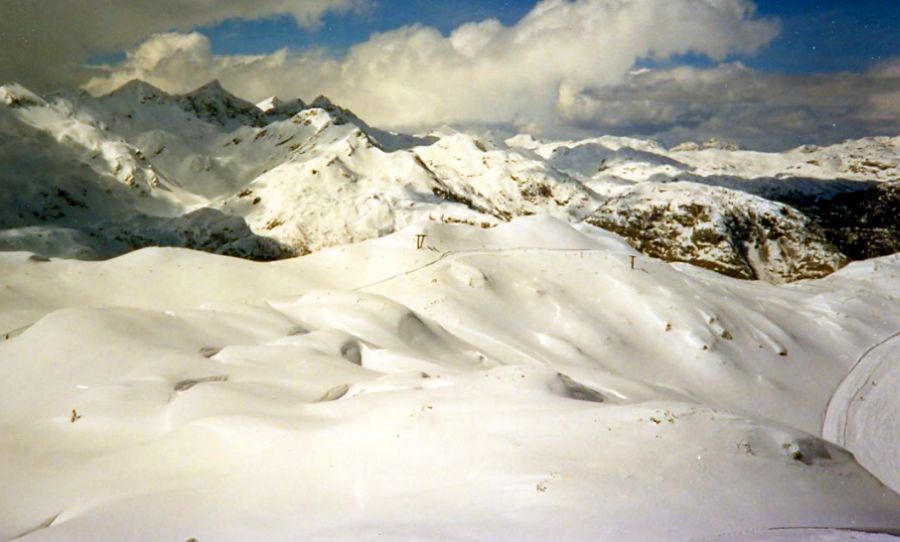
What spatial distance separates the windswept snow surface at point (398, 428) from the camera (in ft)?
47.4

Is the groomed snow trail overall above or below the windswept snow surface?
below

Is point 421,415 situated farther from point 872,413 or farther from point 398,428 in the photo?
point 872,413

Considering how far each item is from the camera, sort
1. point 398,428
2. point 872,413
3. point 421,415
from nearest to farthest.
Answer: point 398,428 → point 421,415 → point 872,413

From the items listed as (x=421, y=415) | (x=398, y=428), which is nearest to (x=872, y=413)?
(x=421, y=415)

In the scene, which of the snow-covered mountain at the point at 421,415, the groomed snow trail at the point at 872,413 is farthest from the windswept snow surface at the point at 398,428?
the groomed snow trail at the point at 872,413

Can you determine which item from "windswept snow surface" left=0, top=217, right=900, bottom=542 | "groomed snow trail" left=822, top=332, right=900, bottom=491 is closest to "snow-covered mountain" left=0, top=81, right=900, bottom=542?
"windswept snow surface" left=0, top=217, right=900, bottom=542

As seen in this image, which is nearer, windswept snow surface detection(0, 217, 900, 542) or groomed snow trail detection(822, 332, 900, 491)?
windswept snow surface detection(0, 217, 900, 542)

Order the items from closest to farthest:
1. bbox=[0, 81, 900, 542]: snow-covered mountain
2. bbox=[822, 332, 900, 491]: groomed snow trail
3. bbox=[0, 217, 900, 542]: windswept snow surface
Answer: bbox=[0, 217, 900, 542]: windswept snow surface → bbox=[0, 81, 900, 542]: snow-covered mountain → bbox=[822, 332, 900, 491]: groomed snow trail

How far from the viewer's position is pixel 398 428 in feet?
61.7

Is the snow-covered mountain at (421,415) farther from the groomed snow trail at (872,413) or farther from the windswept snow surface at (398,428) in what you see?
the groomed snow trail at (872,413)

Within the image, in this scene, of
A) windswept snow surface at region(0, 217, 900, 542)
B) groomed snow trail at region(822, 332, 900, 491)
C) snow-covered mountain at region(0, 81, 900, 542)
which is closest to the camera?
windswept snow surface at region(0, 217, 900, 542)

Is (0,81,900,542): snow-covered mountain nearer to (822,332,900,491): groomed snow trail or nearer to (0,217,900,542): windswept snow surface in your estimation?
(0,217,900,542): windswept snow surface

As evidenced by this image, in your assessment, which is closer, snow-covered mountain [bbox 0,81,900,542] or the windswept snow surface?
the windswept snow surface

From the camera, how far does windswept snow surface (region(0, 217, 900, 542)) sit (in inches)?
569
